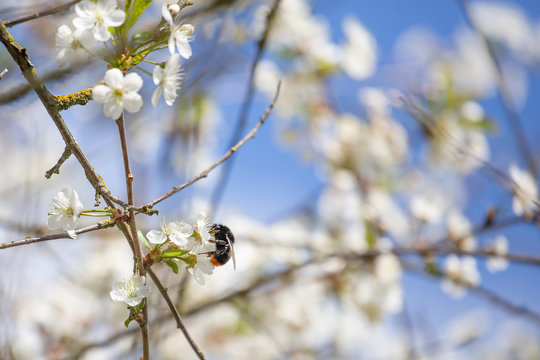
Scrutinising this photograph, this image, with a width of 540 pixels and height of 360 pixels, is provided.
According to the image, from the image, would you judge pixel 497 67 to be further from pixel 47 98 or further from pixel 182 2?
pixel 47 98

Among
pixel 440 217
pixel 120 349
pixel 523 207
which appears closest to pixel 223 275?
pixel 120 349

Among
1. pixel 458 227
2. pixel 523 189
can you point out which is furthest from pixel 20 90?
pixel 458 227

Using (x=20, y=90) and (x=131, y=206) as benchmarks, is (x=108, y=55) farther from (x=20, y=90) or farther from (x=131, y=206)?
(x=20, y=90)

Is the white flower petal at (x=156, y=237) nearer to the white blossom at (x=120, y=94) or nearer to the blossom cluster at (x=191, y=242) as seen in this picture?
the blossom cluster at (x=191, y=242)

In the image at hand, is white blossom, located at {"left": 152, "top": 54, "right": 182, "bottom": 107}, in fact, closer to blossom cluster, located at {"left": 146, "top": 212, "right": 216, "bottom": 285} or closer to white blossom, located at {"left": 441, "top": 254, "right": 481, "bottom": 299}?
blossom cluster, located at {"left": 146, "top": 212, "right": 216, "bottom": 285}

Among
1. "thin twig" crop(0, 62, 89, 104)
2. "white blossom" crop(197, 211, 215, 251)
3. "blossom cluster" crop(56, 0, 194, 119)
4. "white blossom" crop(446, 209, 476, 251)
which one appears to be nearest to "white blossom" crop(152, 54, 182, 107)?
"blossom cluster" crop(56, 0, 194, 119)

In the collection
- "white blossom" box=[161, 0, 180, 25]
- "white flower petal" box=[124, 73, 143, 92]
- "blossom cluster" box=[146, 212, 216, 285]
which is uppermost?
"white blossom" box=[161, 0, 180, 25]
